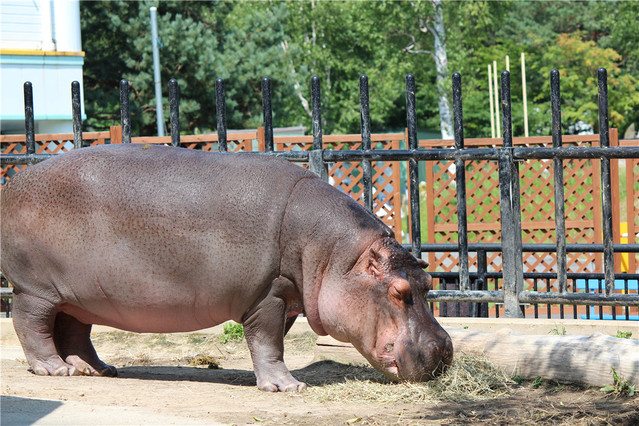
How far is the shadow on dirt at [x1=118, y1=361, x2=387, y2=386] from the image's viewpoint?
6.14 meters

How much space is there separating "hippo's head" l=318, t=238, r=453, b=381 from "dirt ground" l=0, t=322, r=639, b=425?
30cm

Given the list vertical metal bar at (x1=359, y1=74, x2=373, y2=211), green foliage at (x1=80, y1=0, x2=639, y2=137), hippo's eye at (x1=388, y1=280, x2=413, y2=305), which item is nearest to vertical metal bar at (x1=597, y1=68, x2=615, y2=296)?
vertical metal bar at (x1=359, y1=74, x2=373, y2=211)

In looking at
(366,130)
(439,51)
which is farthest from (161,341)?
(439,51)

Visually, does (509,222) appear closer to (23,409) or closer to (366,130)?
(366,130)

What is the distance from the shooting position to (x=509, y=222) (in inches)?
284

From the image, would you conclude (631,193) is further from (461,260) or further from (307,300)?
(307,300)

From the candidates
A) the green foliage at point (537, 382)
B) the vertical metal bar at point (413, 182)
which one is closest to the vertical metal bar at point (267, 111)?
the vertical metal bar at point (413, 182)

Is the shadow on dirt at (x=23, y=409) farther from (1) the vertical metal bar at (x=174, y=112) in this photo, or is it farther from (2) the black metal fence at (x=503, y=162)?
(1) the vertical metal bar at (x=174, y=112)

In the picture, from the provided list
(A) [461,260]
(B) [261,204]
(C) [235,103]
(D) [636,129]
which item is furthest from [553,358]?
(D) [636,129]

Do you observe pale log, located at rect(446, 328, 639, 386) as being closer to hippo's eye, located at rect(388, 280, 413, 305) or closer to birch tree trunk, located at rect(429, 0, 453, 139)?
hippo's eye, located at rect(388, 280, 413, 305)

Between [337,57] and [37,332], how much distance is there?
28.5 metres

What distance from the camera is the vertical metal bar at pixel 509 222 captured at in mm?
7109

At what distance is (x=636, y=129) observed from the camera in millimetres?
35125

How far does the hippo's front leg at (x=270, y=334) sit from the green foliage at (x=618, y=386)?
196 centimetres
